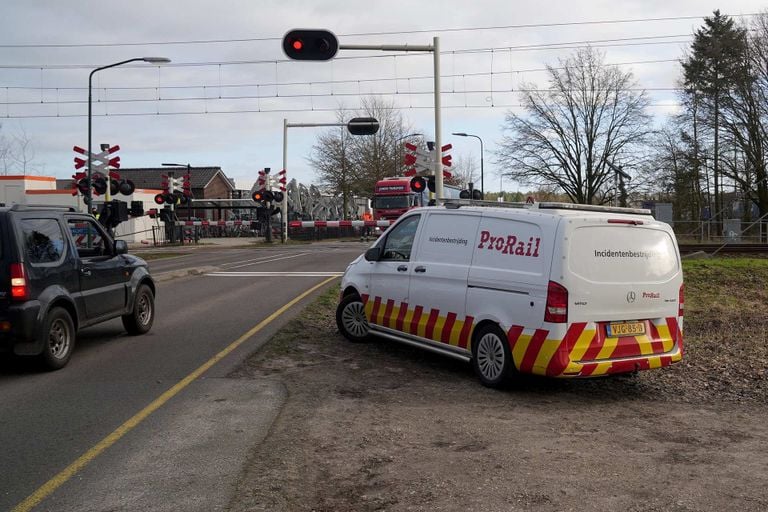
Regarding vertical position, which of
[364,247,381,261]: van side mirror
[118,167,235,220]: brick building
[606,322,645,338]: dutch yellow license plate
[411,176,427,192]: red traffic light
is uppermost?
[118,167,235,220]: brick building

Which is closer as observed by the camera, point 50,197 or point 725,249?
point 725,249

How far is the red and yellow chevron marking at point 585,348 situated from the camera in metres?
6.56

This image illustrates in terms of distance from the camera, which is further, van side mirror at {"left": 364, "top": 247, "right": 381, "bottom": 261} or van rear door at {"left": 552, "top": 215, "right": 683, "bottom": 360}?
van side mirror at {"left": 364, "top": 247, "right": 381, "bottom": 261}

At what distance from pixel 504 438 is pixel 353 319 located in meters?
4.33

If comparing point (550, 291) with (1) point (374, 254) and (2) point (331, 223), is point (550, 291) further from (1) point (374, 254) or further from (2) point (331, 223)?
(2) point (331, 223)

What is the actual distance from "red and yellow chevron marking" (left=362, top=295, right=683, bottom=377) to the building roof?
237ft

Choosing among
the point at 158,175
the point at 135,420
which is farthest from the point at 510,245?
the point at 158,175

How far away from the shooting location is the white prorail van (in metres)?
6.59

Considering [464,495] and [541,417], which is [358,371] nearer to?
[541,417]

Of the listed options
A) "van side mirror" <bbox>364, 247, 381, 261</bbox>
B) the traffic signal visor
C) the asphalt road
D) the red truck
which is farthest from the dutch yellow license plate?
the red truck

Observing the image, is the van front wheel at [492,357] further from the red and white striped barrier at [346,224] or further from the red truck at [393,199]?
the red truck at [393,199]

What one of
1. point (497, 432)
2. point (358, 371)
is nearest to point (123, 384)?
point (358, 371)

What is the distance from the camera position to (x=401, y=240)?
Answer: 8773 mm

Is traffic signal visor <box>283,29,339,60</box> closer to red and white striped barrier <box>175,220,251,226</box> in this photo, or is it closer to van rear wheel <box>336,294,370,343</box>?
van rear wheel <box>336,294,370,343</box>
